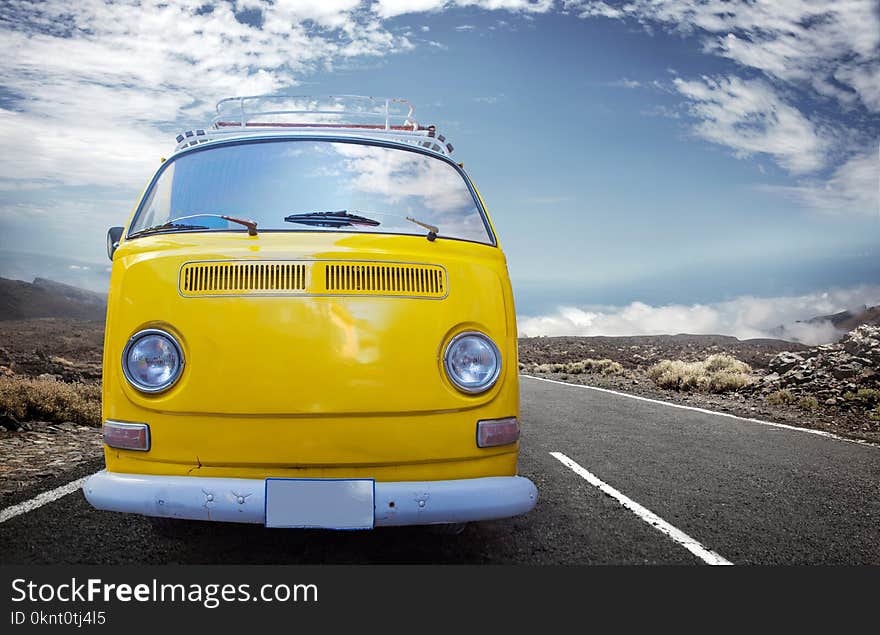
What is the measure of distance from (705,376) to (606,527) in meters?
10.8

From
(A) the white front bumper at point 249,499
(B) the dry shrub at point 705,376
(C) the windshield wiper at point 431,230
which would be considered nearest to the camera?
(A) the white front bumper at point 249,499

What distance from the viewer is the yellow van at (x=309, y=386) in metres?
2.60

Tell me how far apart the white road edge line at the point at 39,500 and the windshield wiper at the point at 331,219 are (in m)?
2.54

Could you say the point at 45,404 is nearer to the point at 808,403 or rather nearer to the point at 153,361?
the point at 153,361

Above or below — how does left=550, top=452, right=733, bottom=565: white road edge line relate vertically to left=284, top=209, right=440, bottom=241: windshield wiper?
below

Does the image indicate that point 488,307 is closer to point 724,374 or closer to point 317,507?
point 317,507

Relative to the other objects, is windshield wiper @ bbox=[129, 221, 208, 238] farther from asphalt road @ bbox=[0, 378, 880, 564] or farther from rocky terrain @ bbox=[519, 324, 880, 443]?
rocky terrain @ bbox=[519, 324, 880, 443]

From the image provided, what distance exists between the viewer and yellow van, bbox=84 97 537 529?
8.54 ft

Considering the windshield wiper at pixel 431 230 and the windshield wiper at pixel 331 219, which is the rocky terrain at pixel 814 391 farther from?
the windshield wiper at pixel 331 219

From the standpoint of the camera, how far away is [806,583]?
308 cm

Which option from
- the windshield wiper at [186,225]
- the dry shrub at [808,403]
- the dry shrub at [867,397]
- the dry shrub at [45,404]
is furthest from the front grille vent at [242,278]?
the dry shrub at [867,397]

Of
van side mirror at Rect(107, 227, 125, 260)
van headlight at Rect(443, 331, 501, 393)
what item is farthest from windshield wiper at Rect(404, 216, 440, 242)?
van side mirror at Rect(107, 227, 125, 260)

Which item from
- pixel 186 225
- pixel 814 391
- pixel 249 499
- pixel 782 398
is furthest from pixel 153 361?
pixel 814 391

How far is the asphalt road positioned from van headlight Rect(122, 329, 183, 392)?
1.01m
